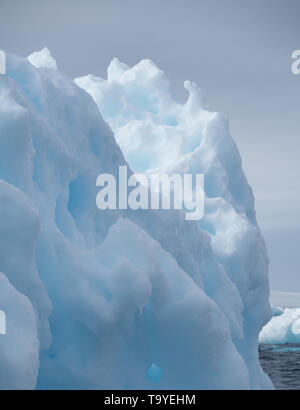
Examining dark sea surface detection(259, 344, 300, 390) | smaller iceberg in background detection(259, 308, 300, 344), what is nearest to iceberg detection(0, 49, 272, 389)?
dark sea surface detection(259, 344, 300, 390)

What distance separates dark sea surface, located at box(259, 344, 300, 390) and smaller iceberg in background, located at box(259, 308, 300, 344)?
77 cm

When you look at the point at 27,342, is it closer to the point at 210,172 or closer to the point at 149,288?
the point at 149,288

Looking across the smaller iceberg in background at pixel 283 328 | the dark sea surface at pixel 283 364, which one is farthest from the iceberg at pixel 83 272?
the smaller iceberg in background at pixel 283 328

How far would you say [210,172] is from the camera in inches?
744

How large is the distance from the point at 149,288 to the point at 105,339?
3.18 feet

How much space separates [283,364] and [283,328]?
384 inches

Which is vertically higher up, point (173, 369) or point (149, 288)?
point (149, 288)

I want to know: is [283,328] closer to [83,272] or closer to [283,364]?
[283,364]

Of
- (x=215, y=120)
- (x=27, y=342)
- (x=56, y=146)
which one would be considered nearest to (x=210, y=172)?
(x=215, y=120)

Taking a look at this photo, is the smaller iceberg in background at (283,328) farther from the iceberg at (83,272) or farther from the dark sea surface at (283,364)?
the iceberg at (83,272)

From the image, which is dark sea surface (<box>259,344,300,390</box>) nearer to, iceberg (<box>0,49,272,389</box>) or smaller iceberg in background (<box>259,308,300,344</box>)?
smaller iceberg in background (<box>259,308,300,344</box>)

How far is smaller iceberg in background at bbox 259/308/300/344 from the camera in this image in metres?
42.0

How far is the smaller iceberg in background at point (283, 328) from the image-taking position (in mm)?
42028

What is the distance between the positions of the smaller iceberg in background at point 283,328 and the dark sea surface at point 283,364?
773mm
